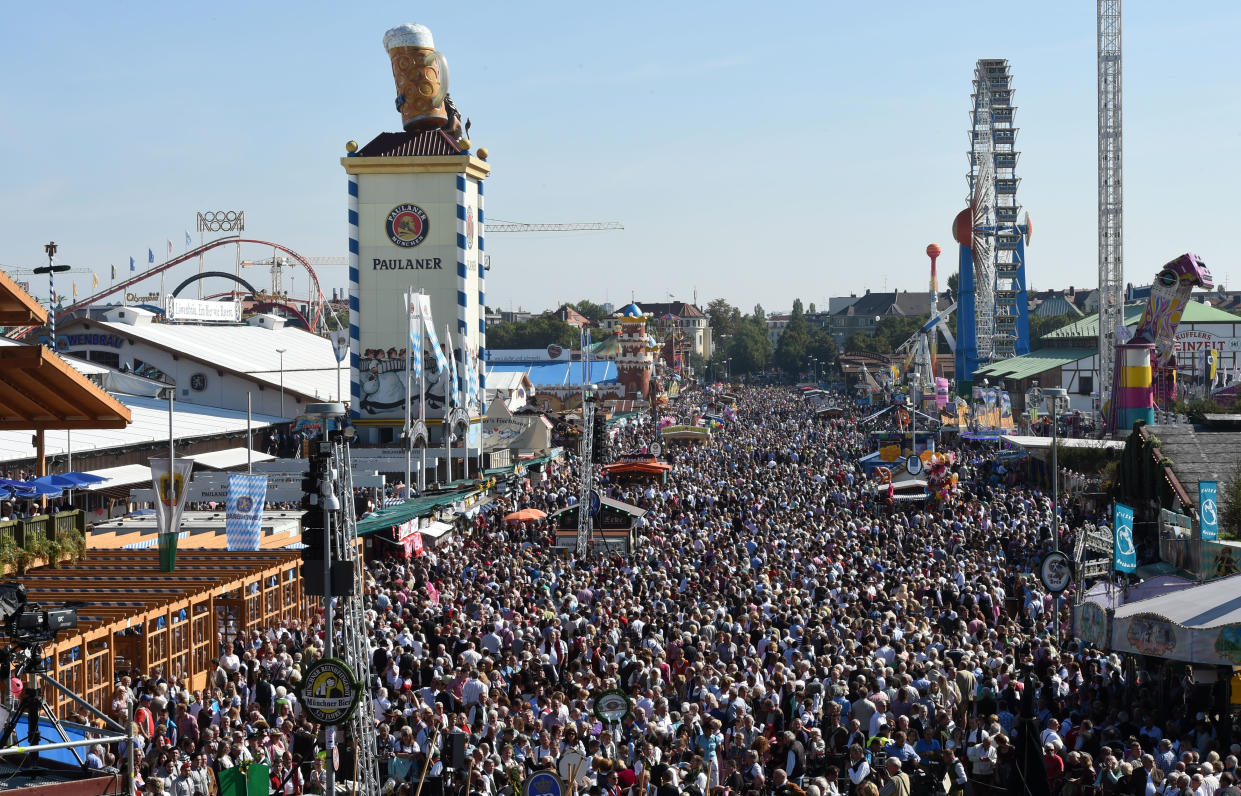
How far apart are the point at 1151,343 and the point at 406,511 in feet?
71.6

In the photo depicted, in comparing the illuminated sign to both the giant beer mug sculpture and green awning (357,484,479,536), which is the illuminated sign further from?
green awning (357,484,479,536)

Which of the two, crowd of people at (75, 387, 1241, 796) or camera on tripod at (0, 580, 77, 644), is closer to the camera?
camera on tripod at (0, 580, 77, 644)

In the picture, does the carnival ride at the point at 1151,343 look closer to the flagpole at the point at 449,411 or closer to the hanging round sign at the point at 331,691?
the flagpole at the point at 449,411

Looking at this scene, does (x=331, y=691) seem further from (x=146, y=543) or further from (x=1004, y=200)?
(x=1004, y=200)

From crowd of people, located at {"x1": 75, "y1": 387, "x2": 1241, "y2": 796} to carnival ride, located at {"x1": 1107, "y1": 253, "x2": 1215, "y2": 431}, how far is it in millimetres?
10382

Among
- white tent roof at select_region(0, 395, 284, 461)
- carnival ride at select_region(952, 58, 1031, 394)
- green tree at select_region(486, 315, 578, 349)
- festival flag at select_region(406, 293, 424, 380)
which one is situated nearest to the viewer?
white tent roof at select_region(0, 395, 284, 461)

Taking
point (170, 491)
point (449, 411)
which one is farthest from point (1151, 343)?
point (170, 491)

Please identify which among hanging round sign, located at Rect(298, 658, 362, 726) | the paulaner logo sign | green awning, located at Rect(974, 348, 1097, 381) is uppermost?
the paulaner logo sign

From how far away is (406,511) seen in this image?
94.6ft

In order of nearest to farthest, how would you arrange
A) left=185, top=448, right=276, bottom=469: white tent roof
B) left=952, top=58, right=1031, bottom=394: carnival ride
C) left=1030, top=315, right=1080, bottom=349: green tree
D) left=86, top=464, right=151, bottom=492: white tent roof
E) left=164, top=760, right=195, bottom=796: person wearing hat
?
left=164, top=760, right=195, bottom=796: person wearing hat
left=86, top=464, right=151, bottom=492: white tent roof
left=185, top=448, right=276, bottom=469: white tent roof
left=952, top=58, right=1031, bottom=394: carnival ride
left=1030, top=315, right=1080, bottom=349: green tree

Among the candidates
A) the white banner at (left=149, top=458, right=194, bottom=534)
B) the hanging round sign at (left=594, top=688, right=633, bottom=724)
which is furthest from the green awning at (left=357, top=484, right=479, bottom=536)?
the hanging round sign at (left=594, top=688, right=633, bottom=724)

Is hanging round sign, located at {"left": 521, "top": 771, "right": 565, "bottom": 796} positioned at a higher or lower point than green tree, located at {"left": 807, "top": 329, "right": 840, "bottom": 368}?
lower

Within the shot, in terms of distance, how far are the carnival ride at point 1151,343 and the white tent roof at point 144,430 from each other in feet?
81.9

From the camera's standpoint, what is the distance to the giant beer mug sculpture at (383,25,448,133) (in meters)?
51.1
